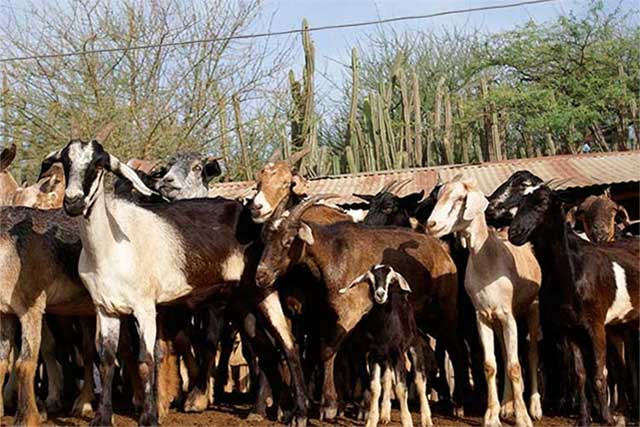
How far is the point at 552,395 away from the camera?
10.4 metres

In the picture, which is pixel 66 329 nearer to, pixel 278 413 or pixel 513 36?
pixel 278 413

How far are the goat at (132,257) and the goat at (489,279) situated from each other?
5.93ft

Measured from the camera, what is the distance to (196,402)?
10.0 metres

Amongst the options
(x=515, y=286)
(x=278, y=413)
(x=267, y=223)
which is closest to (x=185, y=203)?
(x=267, y=223)

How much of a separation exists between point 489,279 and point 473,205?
709 millimetres

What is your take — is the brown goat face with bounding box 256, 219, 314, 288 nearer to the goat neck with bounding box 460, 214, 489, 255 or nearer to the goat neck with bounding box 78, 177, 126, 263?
the goat neck with bounding box 78, 177, 126, 263

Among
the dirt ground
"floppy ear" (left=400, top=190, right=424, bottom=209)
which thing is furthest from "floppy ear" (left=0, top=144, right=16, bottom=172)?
"floppy ear" (left=400, top=190, right=424, bottom=209)

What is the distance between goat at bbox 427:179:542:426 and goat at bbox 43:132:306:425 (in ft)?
5.93

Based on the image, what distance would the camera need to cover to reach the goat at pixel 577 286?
8.41 m

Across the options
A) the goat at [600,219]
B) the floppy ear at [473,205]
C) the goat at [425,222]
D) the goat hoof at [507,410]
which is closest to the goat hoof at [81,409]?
the goat at [425,222]

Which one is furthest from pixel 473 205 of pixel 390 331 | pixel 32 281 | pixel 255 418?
pixel 32 281

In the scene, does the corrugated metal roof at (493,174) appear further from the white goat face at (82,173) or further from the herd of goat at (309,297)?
the white goat face at (82,173)

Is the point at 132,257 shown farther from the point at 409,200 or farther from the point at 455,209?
the point at 409,200

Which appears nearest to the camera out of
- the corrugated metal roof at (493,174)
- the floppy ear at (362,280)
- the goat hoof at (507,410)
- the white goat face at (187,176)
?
the floppy ear at (362,280)
